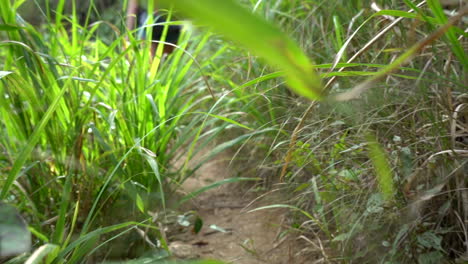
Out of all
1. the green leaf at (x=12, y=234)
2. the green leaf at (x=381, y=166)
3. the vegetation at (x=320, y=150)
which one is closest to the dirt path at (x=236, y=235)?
the vegetation at (x=320, y=150)

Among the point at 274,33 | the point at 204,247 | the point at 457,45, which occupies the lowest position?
the point at 204,247

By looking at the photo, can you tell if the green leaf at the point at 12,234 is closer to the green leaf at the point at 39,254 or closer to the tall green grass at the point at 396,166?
the green leaf at the point at 39,254

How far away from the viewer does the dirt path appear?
4.54ft

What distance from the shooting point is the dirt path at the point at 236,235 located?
4.54 feet

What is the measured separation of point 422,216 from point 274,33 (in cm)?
100

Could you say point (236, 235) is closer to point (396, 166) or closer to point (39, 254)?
point (396, 166)

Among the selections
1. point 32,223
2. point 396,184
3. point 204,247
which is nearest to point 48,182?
point 32,223

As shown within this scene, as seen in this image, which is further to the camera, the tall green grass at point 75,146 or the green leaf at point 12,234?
the tall green grass at point 75,146

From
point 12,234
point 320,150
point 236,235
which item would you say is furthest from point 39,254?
point 236,235

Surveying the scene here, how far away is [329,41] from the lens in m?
1.67

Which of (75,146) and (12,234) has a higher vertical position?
(12,234)

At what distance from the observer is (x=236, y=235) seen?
5.23 feet

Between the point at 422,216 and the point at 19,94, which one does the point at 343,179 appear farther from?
the point at 19,94

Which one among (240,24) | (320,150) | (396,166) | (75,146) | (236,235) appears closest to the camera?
(240,24)
